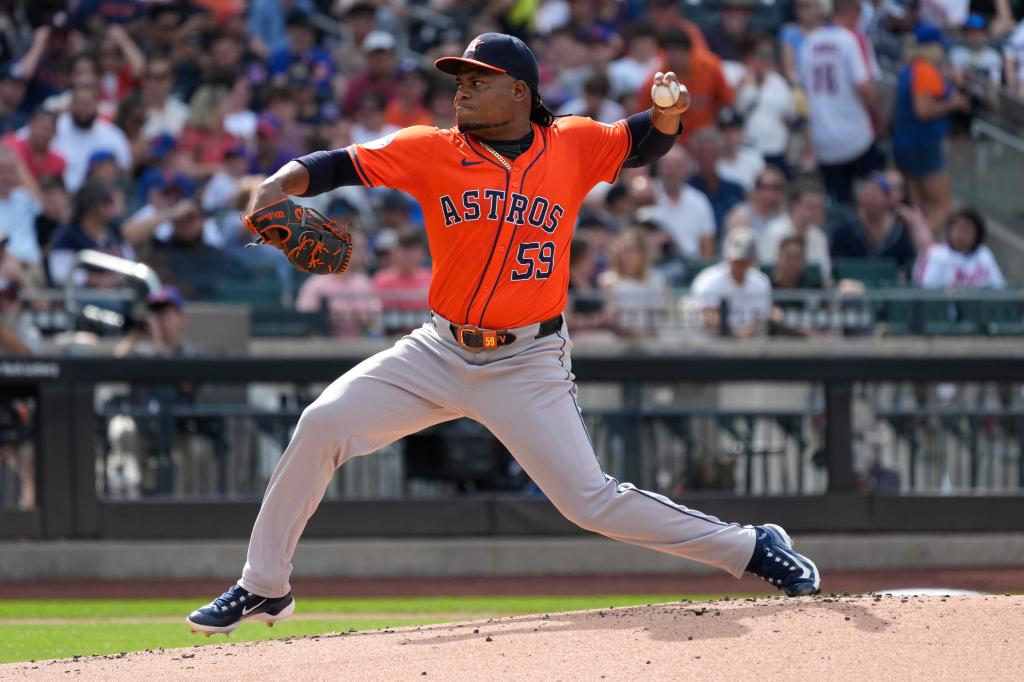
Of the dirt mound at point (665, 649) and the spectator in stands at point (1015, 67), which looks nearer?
the dirt mound at point (665, 649)

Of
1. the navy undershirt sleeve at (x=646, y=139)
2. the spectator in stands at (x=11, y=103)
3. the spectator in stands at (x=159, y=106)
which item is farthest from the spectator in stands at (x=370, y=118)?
the navy undershirt sleeve at (x=646, y=139)

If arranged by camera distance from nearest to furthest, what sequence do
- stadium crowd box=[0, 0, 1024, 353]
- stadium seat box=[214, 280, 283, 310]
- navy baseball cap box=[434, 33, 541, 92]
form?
navy baseball cap box=[434, 33, 541, 92]
stadium crowd box=[0, 0, 1024, 353]
stadium seat box=[214, 280, 283, 310]

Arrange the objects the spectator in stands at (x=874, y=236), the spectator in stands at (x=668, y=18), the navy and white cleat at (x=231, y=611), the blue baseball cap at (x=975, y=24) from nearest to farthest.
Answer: the navy and white cleat at (x=231, y=611), the spectator in stands at (x=874, y=236), the spectator in stands at (x=668, y=18), the blue baseball cap at (x=975, y=24)

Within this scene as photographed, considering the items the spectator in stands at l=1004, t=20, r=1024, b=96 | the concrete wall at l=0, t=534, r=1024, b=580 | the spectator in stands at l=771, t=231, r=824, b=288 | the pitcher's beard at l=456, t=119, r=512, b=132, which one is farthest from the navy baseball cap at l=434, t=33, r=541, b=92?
the spectator in stands at l=1004, t=20, r=1024, b=96

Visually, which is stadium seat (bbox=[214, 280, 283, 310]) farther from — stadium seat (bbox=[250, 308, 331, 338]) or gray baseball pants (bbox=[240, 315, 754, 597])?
gray baseball pants (bbox=[240, 315, 754, 597])

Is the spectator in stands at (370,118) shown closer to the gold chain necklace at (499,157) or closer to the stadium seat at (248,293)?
the stadium seat at (248,293)

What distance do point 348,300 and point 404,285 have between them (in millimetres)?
413

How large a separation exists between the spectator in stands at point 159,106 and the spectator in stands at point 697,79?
3.83 meters

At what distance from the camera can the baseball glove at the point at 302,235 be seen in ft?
16.2

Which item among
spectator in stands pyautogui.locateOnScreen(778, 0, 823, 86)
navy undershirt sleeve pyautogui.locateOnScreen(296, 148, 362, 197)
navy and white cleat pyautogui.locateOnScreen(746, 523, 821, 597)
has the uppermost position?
spectator in stands pyautogui.locateOnScreen(778, 0, 823, 86)

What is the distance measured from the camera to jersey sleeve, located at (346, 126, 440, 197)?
5.12 meters

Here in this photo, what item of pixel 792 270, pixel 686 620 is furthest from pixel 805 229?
pixel 686 620

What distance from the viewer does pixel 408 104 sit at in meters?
13.0

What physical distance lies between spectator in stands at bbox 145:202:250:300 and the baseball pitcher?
5.99 metres
